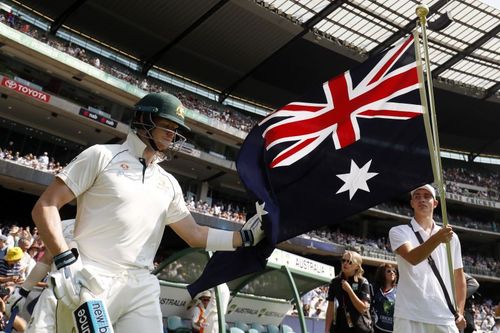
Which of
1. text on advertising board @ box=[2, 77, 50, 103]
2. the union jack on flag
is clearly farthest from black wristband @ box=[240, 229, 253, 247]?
text on advertising board @ box=[2, 77, 50, 103]

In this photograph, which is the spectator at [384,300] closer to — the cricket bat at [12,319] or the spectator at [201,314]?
the spectator at [201,314]

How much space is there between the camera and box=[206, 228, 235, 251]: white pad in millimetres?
2896

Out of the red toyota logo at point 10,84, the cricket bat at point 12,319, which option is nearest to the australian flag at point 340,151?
the cricket bat at point 12,319

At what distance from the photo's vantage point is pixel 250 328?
7.46m

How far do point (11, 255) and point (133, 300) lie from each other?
5.35 meters

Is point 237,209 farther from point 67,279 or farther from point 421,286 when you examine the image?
point 67,279

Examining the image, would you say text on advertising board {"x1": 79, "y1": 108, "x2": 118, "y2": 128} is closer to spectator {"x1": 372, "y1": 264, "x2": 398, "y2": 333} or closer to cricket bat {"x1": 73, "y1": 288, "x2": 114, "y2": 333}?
spectator {"x1": 372, "y1": 264, "x2": 398, "y2": 333}

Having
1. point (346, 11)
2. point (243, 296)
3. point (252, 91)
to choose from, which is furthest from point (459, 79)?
point (243, 296)

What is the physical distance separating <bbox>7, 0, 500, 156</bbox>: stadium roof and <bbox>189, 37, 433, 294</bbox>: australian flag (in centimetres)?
2644

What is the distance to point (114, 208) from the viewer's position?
2516mm

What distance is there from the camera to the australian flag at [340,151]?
3461mm

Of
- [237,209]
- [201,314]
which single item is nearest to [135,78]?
[237,209]

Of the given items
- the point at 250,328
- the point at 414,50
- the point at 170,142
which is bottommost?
the point at 250,328

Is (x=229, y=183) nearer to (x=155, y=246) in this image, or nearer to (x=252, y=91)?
Result: (x=252, y=91)
